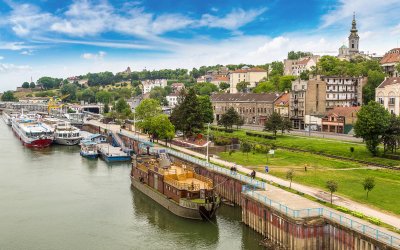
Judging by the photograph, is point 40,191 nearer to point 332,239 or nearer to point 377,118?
point 332,239

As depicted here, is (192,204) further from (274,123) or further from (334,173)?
(274,123)

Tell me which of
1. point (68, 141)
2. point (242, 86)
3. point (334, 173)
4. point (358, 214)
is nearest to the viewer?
point (358, 214)

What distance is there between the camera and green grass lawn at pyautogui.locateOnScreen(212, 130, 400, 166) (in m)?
63.7

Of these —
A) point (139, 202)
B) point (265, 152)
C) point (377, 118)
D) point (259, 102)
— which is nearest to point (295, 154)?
point (265, 152)

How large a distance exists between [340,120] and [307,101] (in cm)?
1294

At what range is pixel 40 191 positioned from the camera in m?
60.4

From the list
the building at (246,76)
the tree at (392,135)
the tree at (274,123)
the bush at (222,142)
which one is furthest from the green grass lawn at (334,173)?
the building at (246,76)

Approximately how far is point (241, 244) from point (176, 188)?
10.5 m

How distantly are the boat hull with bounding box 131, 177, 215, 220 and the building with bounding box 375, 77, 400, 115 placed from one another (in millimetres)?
60884

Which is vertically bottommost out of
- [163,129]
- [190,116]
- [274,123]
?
[163,129]

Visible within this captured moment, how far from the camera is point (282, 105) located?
11481 cm

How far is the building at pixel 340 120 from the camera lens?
96062 millimetres

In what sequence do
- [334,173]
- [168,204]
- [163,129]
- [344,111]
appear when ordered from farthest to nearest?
[344,111] < [163,129] < [334,173] < [168,204]

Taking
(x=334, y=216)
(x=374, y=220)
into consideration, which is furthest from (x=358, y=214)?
(x=334, y=216)
